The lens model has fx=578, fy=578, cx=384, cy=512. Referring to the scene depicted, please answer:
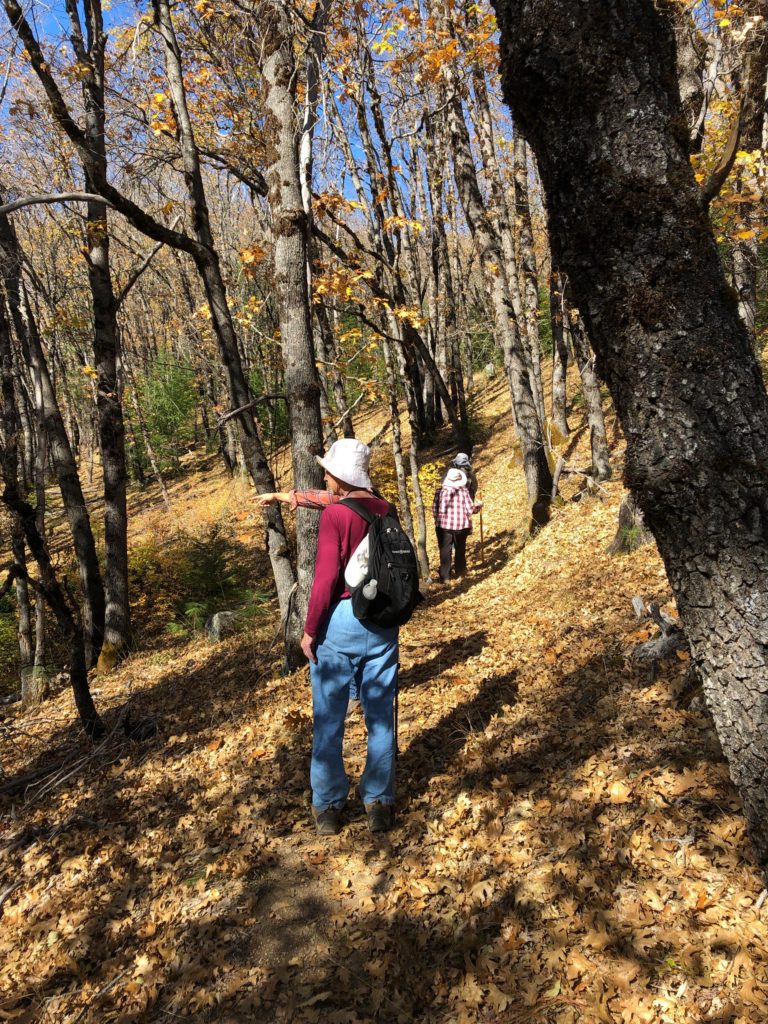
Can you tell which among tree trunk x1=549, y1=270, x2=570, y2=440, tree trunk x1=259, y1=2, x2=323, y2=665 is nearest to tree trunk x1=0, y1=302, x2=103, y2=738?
tree trunk x1=259, y1=2, x2=323, y2=665

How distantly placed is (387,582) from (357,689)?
788mm

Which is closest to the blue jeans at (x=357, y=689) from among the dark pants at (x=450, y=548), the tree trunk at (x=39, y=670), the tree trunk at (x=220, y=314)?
the tree trunk at (x=220, y=314)

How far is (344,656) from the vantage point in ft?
11.2

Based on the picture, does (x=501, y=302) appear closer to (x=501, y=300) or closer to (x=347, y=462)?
(x=501, y=300)

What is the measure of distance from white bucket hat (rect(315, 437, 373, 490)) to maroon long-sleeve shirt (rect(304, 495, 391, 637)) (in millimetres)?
207

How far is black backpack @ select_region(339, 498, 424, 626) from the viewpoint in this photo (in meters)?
3.24

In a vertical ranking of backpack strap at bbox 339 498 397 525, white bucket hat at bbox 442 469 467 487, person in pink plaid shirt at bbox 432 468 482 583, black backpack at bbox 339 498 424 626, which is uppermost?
backpack strap at bbox 339 498 397 525

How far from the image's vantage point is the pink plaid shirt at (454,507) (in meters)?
8.93

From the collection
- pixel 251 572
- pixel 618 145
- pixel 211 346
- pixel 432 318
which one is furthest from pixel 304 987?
pixel 211 346

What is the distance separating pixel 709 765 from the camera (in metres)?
3.23

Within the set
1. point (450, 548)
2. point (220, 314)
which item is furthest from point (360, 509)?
point (450, 548)

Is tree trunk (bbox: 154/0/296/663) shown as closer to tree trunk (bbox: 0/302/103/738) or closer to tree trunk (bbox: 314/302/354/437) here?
tree trunk (bbox: 0/302/103/738)

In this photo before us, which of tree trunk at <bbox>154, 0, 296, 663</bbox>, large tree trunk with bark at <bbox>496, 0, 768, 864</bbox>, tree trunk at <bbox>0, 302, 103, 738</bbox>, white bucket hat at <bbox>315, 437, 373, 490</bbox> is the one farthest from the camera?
tree trunk at <bbox>154, 0, 296, 663</bbox>

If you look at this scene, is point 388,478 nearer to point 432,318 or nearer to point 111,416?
point 432,318
